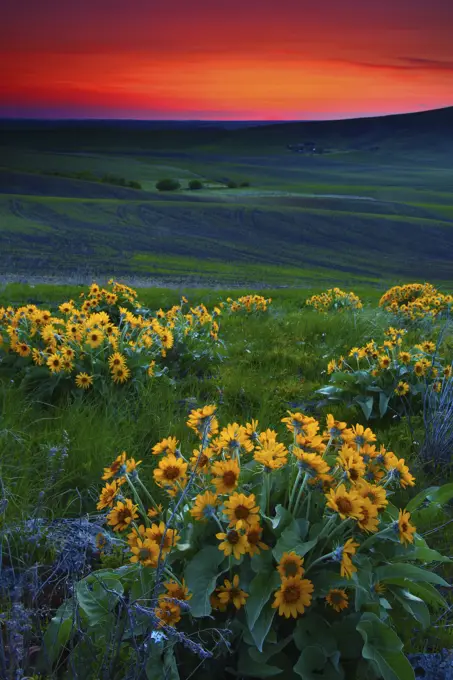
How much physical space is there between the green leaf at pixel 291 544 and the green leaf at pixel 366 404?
96.3 inches

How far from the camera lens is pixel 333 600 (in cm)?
191

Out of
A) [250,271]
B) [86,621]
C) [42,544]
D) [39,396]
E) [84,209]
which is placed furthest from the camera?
[84,209]

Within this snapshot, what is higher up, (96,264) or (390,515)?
(390,515)

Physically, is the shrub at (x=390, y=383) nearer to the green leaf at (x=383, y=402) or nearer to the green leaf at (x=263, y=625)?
the green leaf at (x=383, y=402)

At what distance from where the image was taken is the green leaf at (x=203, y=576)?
6.16 feet

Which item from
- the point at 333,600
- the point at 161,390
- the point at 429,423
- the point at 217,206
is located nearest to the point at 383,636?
the point at 333,600

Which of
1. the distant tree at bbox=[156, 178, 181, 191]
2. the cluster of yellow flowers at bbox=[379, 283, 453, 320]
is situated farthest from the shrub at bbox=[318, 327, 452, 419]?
the distant tree at bbox=[156, 178, 181, 191]

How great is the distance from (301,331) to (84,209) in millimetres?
35904

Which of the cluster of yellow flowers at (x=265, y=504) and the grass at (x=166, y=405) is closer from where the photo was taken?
the cluster of yellow flowers at (x=265, y=504)

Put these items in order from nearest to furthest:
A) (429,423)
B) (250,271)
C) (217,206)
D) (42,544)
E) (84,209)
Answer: (42,544), (429,423), (250,271), (84,209), (217,206)

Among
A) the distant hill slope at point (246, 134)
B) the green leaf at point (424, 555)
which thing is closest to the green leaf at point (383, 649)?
the green leaf at point (424, 555)

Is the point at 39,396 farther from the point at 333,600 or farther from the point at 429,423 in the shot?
the point at 333,600

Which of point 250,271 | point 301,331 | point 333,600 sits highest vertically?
point 333,600

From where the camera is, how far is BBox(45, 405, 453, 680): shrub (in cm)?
182
